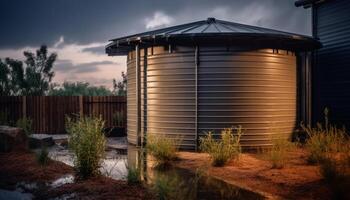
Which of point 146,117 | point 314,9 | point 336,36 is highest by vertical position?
point 314,9

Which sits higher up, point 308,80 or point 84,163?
point 308,80

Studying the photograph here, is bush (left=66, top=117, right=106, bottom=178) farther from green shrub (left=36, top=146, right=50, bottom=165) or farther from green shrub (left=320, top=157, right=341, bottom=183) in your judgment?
green shrub (left=320, top=157, right=341, bottom=183)

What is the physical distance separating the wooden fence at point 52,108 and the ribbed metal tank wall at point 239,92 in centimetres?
819

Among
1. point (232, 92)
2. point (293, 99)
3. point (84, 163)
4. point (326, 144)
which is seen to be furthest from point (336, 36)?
point (84, 163)

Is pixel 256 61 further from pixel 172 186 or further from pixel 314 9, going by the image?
pixel 172 186

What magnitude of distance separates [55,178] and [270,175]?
4.45m

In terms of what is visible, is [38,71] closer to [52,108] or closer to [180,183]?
[52,108]

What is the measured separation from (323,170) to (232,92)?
18.3ft

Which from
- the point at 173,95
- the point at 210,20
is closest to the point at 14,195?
the point at 173,95

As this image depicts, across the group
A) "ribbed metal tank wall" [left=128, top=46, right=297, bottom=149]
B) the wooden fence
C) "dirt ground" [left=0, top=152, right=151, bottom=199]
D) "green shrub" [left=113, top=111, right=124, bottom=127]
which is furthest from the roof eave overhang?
the wooden fence

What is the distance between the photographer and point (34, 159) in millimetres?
9406

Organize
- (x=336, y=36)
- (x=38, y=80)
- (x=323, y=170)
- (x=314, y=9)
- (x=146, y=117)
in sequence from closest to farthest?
1. (x=323, y=170)
2. (x=146, y=117)
3. (x=336, y=36)
4. (x=314, y=9)
5. (x=38, y=80)

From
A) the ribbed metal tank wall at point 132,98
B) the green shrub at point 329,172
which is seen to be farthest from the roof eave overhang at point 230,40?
the green shrub at point 329,172

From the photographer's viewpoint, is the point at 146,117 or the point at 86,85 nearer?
the point at 146,117
